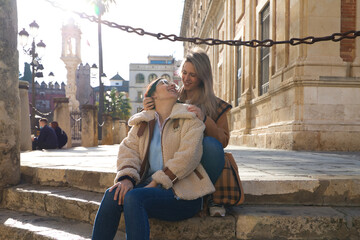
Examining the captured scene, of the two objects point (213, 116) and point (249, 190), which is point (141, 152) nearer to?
point (213, 116)

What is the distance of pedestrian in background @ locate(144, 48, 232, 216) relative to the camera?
2410 mm

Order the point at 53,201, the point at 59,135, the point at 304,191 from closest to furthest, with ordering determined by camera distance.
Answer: the point at 304,191, the point at 53,201, the point at 59,135

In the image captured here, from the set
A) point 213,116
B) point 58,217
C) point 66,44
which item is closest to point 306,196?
point 213,116

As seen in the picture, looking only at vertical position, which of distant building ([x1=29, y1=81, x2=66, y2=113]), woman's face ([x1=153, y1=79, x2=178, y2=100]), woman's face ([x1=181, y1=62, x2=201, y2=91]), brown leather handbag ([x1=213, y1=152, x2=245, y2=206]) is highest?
distant building ([x1=29, y1=81, x2=66, y2=113])

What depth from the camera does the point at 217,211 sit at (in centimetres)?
247

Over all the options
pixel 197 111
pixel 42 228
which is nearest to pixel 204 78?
pixel 197 111

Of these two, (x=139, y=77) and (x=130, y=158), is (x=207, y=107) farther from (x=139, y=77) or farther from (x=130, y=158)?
(x=139, y=77)

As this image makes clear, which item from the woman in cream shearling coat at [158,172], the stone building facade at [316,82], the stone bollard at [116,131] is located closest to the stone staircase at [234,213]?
the woman in cream shearling coat at [158,172]

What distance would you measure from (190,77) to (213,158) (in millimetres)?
753

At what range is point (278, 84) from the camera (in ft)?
26.8

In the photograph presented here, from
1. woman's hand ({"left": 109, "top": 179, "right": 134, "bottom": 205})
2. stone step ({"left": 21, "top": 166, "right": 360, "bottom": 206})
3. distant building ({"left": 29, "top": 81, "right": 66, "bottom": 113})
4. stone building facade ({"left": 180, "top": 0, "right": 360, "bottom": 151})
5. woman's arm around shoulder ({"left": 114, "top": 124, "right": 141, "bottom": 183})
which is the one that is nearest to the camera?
woman's hand ({"left": 109, "top": 179, "right": 134, "bottom": 205})

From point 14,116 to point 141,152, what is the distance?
6.88 ft

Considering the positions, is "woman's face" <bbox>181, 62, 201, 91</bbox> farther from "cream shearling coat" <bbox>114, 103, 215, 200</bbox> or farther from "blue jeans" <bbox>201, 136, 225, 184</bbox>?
"blue jeans" <bbox>201, 136, 225, 184</bbox>

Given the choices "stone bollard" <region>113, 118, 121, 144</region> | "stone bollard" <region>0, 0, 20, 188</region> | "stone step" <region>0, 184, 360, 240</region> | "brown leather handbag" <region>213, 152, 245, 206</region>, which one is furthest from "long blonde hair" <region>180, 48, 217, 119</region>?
"stone bollard" <region>113, 118, 121, 144</region>
